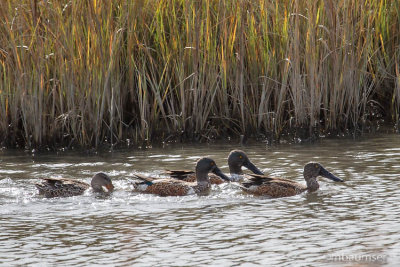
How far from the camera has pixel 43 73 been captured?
11.6m

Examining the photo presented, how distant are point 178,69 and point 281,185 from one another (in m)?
3.45

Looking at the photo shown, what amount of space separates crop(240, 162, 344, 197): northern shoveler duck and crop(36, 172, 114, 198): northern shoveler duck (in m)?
1.60

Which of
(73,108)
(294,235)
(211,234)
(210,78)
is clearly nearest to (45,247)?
(211,234)

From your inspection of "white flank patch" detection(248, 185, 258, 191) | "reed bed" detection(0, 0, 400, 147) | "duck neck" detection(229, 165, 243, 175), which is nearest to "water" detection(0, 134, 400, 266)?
"white flank patch" detection(248, 185, 258, 191)

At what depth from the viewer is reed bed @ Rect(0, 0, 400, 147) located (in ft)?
37.7

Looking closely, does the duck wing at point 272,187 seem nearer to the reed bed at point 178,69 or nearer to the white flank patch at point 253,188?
the white flank patch at point 253,188

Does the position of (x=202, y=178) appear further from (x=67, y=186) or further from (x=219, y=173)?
(x=67, y=186)

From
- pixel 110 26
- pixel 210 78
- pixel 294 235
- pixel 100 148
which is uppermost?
pixel 110 26

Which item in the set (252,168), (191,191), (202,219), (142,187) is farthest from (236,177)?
(202,219)

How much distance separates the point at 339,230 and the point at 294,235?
44cm

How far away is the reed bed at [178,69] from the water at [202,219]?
0.79 meters

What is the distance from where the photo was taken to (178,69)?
12.2 m

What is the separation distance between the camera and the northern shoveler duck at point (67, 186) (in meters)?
9.31

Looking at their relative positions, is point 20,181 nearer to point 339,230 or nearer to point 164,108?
point 164,108
